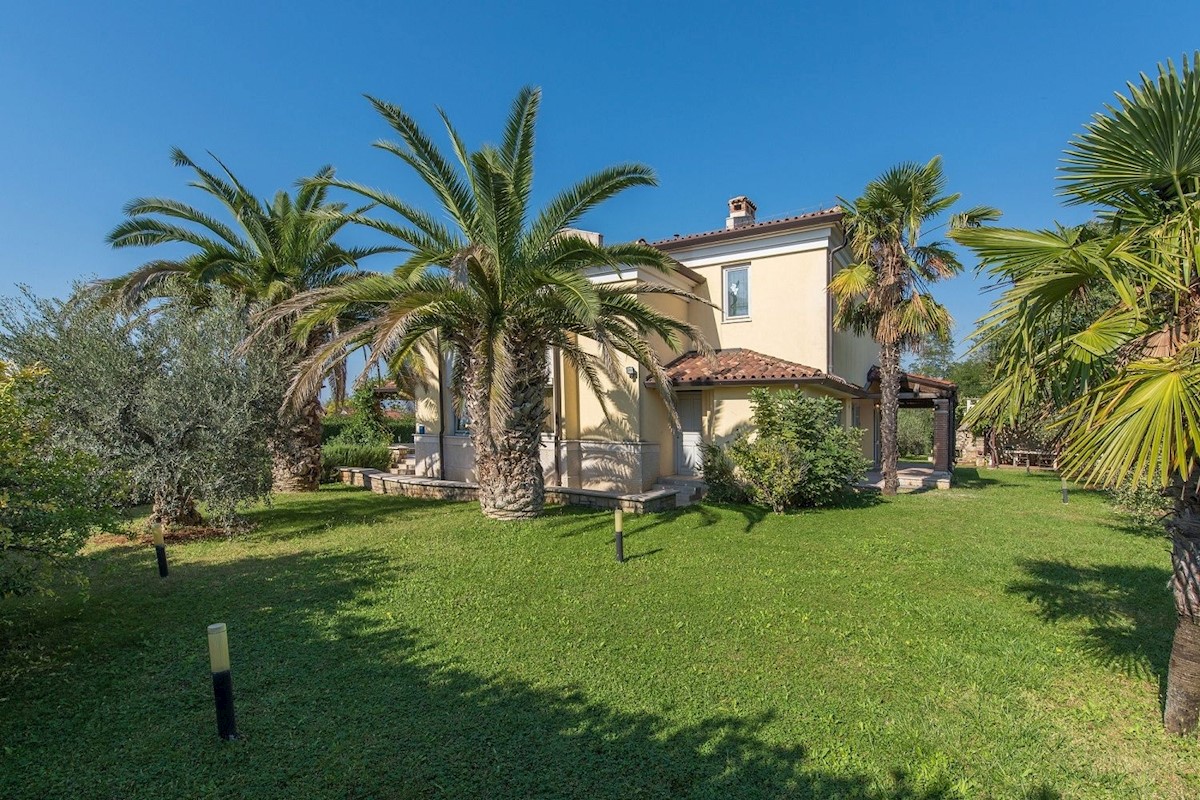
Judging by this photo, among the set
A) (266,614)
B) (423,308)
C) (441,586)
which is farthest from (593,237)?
(266,614)

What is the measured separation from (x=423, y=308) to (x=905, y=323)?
1235cm

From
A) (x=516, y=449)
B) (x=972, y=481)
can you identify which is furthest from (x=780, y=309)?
(x=972, y=481)

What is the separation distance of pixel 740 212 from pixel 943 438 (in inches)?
425

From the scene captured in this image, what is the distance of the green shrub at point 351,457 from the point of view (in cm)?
2084

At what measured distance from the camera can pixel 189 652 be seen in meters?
5.89

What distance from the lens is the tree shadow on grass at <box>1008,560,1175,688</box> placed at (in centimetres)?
578

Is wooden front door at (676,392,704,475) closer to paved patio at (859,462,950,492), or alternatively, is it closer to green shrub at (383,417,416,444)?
paved patio at (859,462,950,492)

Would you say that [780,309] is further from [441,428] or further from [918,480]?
[441,428]

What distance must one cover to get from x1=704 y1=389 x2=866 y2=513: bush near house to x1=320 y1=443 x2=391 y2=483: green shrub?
1480cm

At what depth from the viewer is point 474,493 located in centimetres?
1534

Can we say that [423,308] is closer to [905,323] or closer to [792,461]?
[792,461]

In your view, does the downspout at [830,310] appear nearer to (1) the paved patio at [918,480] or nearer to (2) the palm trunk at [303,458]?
(1) the paved patio at [918,480]

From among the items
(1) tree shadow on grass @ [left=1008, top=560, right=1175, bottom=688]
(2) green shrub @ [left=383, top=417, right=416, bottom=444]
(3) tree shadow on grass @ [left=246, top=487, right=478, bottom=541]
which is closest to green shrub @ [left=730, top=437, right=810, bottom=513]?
(1) tree shadow on grass @ [left=1008, top=560, right=1175, bottom=688]

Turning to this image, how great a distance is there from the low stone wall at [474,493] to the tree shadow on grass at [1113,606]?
272 inches
